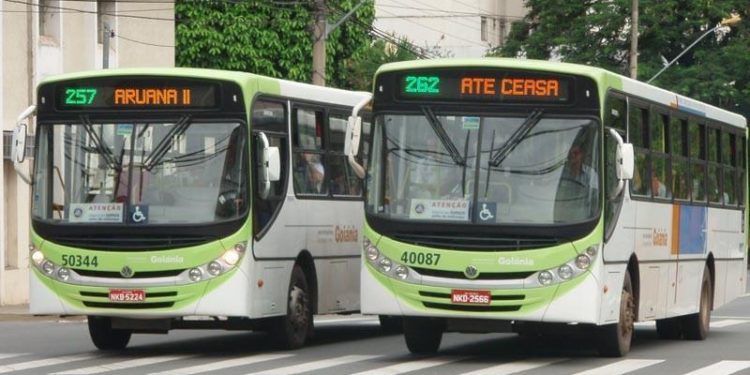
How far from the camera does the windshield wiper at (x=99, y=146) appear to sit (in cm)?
1888

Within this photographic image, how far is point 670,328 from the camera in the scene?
76.4ft

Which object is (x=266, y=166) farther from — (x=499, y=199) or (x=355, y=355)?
(x=499, y=199)

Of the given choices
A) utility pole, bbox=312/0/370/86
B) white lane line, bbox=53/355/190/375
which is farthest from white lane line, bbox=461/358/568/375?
utility pole, bbox=312/0/370/86

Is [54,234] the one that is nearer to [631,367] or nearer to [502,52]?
[631,367]

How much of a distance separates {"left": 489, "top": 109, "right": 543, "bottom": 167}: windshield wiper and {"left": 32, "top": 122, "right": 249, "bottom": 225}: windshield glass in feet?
8.35

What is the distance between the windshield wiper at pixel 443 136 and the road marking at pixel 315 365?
2216 millimetres

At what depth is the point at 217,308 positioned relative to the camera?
18547 millimetres

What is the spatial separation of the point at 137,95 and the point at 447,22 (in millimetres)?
68782

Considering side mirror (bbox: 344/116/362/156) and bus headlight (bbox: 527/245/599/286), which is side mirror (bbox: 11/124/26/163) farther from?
bus headlight (bbox: 527/245/599/286)

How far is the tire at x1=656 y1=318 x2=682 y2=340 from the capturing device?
2317 centimetres

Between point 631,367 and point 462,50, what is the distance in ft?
224

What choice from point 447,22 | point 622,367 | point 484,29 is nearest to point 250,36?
point 447,22

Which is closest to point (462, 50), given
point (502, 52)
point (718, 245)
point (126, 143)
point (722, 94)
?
point (502, 52)

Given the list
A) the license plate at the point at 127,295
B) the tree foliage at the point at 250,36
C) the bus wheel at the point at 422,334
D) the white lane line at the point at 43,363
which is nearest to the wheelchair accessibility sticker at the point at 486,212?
the bus wheel at the point at 422,334
